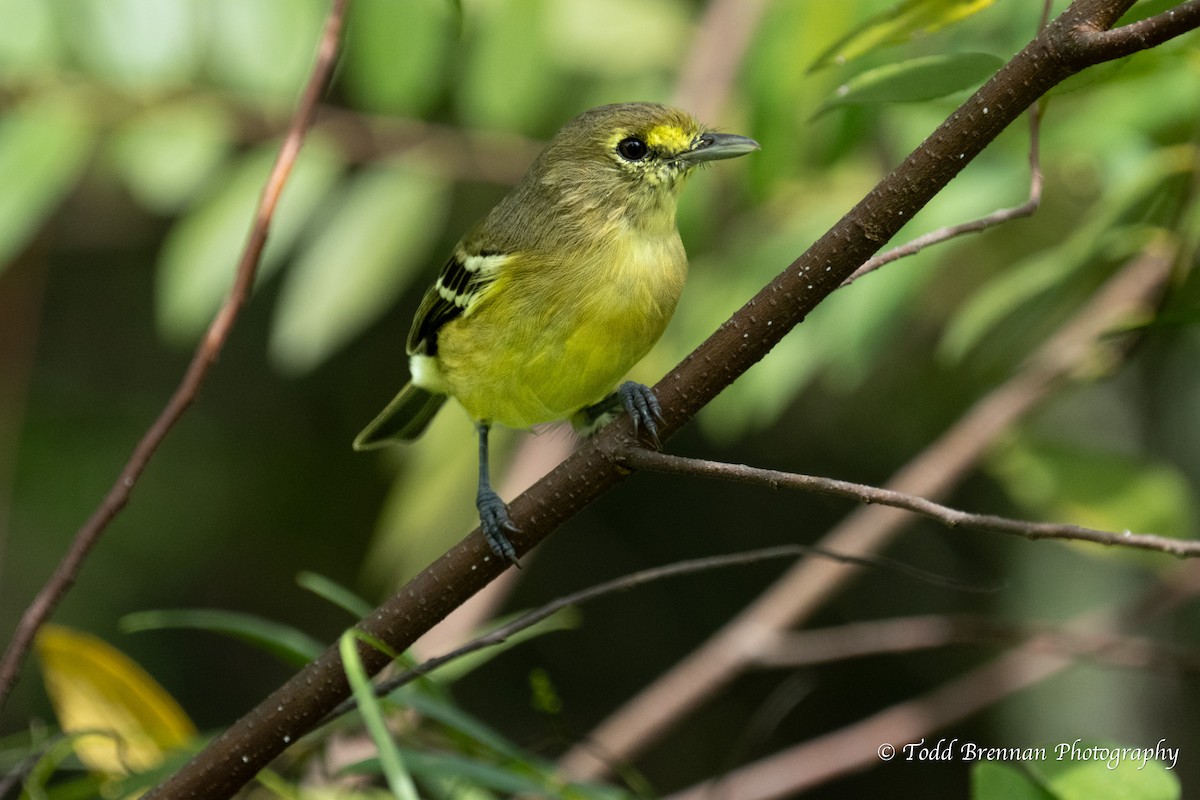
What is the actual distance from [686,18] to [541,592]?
2522mm

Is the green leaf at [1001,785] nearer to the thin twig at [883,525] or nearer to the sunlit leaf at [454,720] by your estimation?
the sunlit leaf at [454,720]

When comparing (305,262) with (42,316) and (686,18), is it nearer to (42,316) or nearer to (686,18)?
(686,18)

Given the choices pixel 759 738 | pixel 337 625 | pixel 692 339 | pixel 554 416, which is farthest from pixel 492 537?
pixel 337 625

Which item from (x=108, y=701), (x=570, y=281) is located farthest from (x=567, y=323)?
(x=108, y=701)

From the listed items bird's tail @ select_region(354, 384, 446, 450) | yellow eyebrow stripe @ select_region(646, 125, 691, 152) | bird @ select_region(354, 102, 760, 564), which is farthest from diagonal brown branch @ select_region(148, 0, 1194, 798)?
bird's tail @ select_region(354, 384, 446, 450)

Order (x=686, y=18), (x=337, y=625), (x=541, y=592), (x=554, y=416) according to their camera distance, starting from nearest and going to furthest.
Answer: (x=554, y=416) < (x=686, y=18) < (x=541, y=592) < (x=337, y=625)

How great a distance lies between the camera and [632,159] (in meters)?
3.06

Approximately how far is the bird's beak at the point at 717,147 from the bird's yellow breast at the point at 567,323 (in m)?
0.18

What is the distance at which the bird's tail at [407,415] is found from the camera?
3500 millimetres

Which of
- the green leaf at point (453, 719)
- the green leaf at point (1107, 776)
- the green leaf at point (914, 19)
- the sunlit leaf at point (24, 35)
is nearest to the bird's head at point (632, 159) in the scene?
the green leaf at point (914, 19)

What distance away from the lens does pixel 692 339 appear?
325 centimetres

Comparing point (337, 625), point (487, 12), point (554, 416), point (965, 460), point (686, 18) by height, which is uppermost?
point (686, 18)

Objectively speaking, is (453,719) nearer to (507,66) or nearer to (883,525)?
(883,525)

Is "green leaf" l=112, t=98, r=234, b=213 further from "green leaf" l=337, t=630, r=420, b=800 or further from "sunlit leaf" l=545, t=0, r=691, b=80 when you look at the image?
"green leaf" l=337, t=630, r=420, b=800
